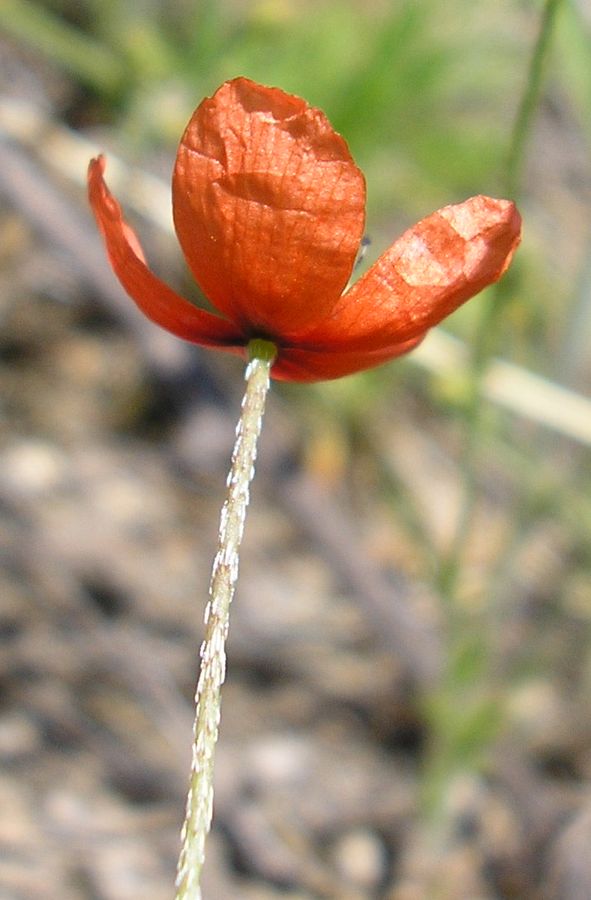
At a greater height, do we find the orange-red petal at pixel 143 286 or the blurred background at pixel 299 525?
the blurred background at pixel 299 525

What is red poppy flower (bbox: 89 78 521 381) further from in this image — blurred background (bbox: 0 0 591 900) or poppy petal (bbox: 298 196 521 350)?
blurred background (bbox: 0 0 591 900)

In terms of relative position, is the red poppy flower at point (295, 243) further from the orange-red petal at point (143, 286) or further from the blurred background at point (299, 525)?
the blurred background at point (299, 525)

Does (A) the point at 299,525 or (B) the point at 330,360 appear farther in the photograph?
(A) the point at 299,525

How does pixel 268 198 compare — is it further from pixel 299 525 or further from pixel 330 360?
pixel 299 525

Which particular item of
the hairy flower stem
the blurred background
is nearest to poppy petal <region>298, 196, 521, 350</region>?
the hairy flower stem

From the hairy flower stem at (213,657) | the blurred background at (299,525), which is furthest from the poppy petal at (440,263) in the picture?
the blurred background at (299,525)

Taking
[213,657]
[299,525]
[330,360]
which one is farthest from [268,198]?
[299,525]
